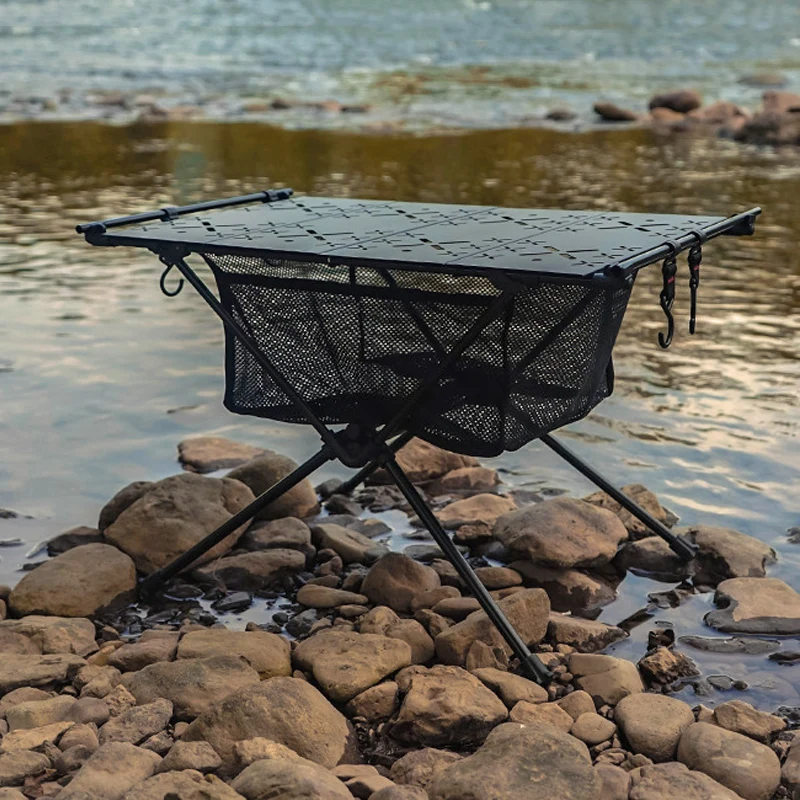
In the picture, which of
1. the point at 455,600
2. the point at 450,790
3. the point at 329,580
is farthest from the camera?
the point at 329,580

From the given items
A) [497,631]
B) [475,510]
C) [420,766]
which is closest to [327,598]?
[497,631]

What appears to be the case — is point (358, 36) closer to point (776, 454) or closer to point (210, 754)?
point (776, 454)

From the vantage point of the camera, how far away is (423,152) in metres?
13.2

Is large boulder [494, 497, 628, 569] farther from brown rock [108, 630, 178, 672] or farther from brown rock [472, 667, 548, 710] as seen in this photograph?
brown rock [108, 630, 178, 672]

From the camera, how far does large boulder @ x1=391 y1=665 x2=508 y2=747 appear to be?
2666 mm

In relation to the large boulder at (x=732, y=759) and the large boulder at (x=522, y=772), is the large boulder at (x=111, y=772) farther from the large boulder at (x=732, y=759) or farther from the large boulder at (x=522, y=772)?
the large boulder at (x=732, y=759)

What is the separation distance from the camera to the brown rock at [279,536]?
12.1 ft

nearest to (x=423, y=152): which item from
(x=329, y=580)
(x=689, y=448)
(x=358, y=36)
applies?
(x=689, y=448)

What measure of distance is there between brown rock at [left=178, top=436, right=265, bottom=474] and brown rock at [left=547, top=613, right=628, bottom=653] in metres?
1.57

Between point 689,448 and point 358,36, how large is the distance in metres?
28.7

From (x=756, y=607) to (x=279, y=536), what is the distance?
1.37 m

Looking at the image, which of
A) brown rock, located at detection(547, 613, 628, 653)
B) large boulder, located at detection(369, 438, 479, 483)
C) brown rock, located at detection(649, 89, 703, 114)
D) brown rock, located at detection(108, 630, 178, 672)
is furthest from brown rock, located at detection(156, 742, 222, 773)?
brown rock, located at detection(649, 89, 703, 114)

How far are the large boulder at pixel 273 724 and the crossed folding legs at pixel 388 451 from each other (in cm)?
53

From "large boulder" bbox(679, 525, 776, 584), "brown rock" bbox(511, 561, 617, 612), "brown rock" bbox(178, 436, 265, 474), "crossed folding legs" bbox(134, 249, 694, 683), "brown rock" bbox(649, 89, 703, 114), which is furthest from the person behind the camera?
"brown rock" bbox(649, 89, 703, 114)
